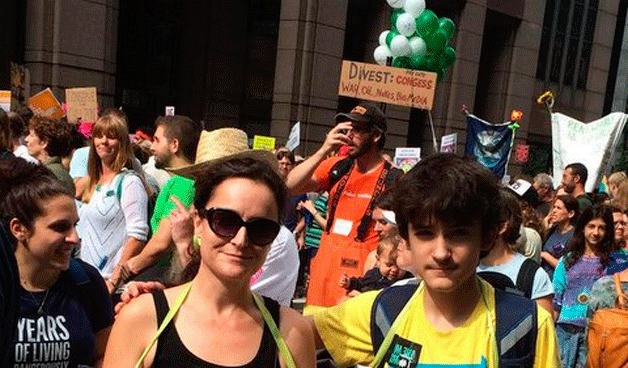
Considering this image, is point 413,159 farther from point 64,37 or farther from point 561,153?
point 64,37

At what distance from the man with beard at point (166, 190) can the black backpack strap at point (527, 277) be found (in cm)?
158

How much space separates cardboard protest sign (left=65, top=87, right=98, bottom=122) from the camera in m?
9.67

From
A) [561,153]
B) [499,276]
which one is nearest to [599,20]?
[561,153]

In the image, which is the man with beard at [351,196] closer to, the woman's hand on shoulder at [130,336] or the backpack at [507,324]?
the backpack at [507,324]

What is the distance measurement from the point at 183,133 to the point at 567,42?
23.5 m

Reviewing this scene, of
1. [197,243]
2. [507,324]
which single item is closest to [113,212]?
[197,243]

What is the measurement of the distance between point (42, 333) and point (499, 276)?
5.45 ft

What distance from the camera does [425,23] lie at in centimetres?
932

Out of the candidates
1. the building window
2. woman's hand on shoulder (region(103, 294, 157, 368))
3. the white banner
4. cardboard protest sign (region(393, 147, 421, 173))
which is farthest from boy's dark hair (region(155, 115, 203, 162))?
→ the building window

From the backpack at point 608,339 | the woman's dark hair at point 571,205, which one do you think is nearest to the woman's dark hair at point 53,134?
the backpack at point 608,339

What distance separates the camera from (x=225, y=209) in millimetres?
1868

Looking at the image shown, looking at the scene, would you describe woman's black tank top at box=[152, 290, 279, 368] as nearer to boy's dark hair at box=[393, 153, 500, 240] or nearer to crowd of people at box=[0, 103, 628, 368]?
crowd of people at box=[0, 103, 628, 368]

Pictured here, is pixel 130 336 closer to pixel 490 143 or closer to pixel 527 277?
pixel 527 277

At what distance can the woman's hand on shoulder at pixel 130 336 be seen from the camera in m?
1.78
